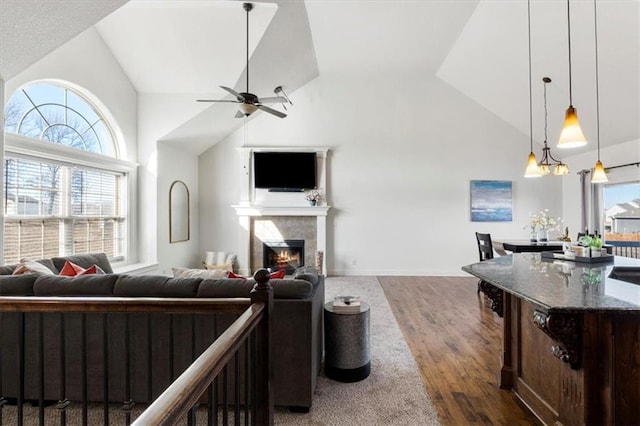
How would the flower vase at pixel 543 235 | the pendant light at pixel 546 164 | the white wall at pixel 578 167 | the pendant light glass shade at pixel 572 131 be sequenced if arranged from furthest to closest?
the white wall at pixel 578 167, the flower vase at pixel 543 235, the pendant light at pixel 546 164, the pendant light glass shade at pixel 572 131

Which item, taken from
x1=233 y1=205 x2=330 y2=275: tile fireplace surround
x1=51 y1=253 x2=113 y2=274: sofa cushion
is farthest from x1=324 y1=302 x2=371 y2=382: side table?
x1=233 y1=205 x2=330 y2=275: tile fireplace surround

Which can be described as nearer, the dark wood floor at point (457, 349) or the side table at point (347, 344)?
the dark wood floor at point (457, 349)

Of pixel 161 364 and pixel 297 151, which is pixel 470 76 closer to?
pixel 297 151

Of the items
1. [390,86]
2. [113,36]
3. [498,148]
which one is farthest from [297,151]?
[498,148]

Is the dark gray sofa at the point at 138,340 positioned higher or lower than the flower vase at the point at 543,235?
lower

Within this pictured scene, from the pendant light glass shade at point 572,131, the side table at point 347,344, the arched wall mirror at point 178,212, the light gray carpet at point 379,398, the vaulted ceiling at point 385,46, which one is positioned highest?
the vaulted ceiling at point 385,46

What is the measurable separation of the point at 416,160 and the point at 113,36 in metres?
5.51

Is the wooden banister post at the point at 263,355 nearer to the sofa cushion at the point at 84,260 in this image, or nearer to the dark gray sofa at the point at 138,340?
the dark gray sofa at the point at 138,340

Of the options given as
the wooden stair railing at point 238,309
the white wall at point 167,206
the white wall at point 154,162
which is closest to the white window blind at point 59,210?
the white wall at point 154,162

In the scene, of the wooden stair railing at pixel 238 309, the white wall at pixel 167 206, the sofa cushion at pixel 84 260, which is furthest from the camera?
the white wall at pixel 167 206

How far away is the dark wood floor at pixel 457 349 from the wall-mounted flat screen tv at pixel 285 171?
264 cm

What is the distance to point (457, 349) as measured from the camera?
3.01 m

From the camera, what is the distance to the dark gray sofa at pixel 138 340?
81.0 inches

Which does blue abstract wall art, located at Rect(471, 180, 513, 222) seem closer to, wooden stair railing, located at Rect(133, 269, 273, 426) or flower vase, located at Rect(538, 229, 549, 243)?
flower vase, located at Rect(538, 229, 549, 243)
